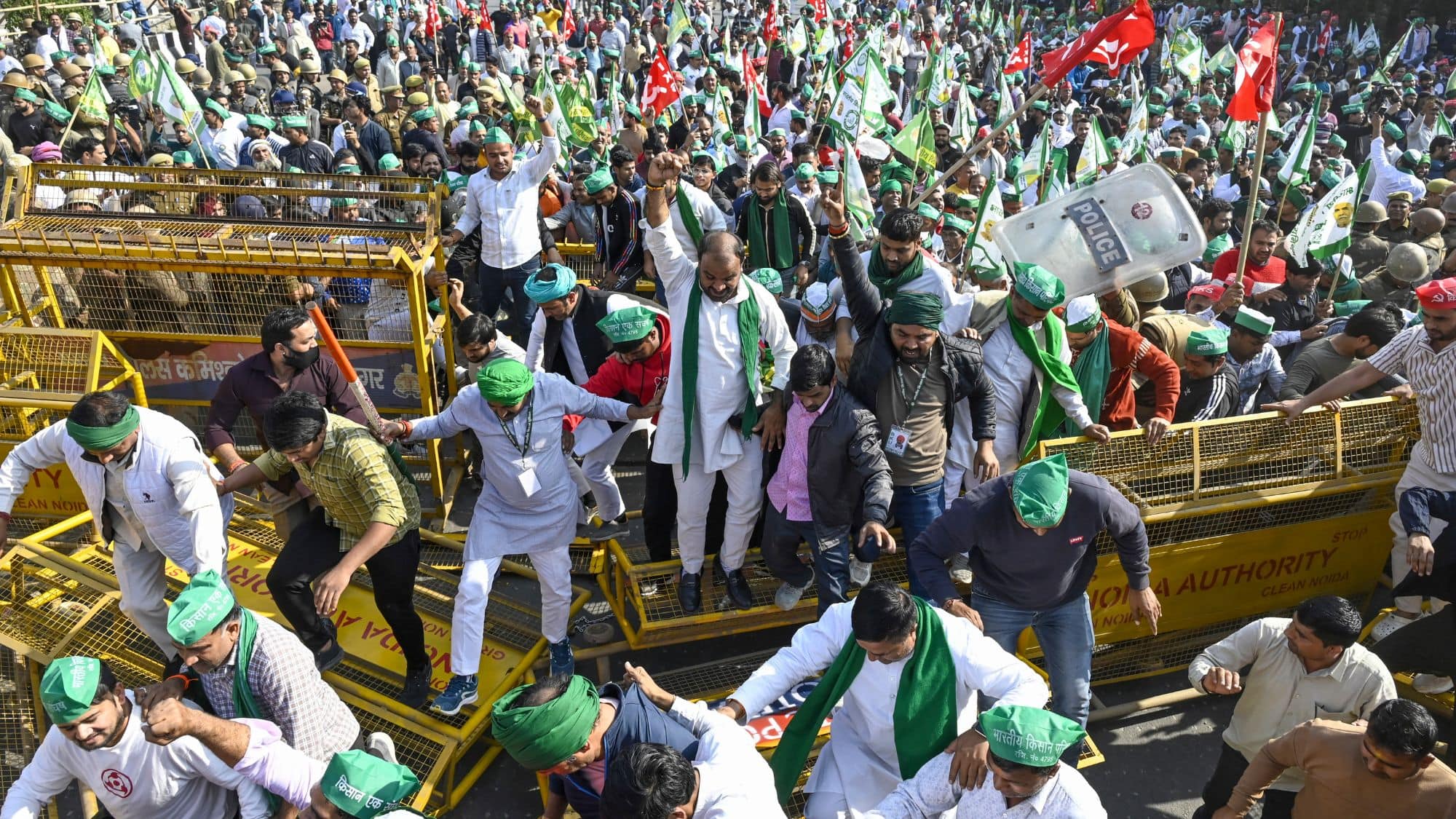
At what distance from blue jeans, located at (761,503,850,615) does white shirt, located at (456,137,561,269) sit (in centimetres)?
344

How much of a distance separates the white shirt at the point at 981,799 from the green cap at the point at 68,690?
8.65 ft

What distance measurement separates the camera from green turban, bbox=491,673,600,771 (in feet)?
10.6

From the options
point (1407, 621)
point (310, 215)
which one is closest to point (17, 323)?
point (310, 215)

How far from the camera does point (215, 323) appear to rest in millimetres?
7078

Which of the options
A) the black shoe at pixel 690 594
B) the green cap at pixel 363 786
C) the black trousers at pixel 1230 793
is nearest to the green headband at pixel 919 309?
the black shoe at pixel 690 594

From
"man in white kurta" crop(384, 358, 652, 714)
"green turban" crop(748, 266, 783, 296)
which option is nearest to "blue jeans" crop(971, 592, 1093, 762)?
"man in white kurta" crop(384, 358, 652, 714)

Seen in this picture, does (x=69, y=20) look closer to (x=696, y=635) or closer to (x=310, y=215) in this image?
(x=310, y=215)

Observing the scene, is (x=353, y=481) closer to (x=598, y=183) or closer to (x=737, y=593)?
(x=737, y=593)

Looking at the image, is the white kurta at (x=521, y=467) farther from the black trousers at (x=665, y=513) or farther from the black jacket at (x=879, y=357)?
the black jacket at (x=879, y=357)

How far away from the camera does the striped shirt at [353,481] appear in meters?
4.61

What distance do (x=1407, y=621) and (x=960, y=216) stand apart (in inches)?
199

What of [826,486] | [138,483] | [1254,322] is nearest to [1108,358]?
[1254,322]

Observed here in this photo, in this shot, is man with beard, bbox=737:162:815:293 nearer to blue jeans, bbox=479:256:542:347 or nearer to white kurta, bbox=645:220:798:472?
blue jeans, bbox=479:256:542:347

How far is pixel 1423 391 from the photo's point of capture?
5.31m
